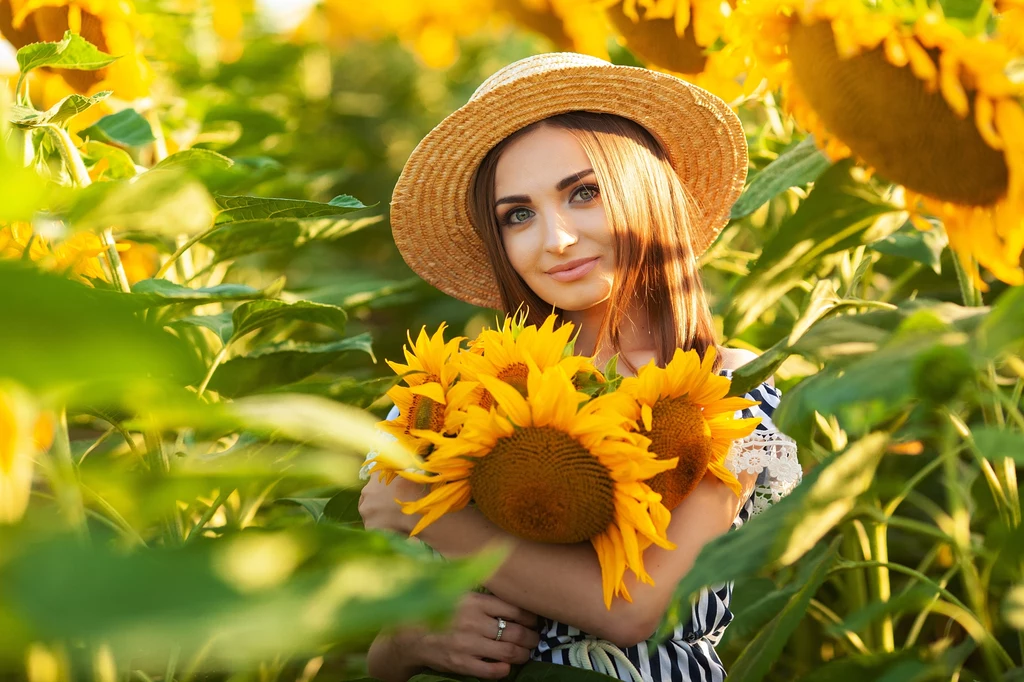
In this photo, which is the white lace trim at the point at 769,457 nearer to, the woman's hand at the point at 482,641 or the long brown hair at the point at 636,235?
the long brown hair at the point at 636,235

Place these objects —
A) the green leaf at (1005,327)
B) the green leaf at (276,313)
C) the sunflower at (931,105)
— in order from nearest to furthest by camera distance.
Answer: the green leaf at (1005,327) < the sunflower at (931,105) < the green leaf at (276,313)

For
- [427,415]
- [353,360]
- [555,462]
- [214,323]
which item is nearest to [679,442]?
[555,462]

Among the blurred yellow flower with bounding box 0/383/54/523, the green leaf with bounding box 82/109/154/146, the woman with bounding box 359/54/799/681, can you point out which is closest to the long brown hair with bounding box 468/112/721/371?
the woman with bounding box 359/54/799/681

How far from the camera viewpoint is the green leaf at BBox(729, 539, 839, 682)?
81 cm

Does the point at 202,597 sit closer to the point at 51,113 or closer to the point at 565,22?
the point at 51,113

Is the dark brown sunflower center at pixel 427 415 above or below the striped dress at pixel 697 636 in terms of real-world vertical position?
above

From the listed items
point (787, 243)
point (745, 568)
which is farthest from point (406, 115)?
point (745, 568)

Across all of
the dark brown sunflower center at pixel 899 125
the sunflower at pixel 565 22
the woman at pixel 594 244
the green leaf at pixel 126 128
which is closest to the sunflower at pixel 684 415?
the woman at pixel 594 244

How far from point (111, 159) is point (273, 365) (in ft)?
1.09

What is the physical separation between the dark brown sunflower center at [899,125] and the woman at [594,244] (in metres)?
0.38

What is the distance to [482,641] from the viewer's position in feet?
3.74

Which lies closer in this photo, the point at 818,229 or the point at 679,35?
the point at 818,229

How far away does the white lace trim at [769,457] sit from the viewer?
1.13 meters

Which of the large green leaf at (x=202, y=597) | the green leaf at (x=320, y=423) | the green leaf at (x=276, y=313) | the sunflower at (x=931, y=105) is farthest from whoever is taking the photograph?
the green leaf at (x=276, y=313)
